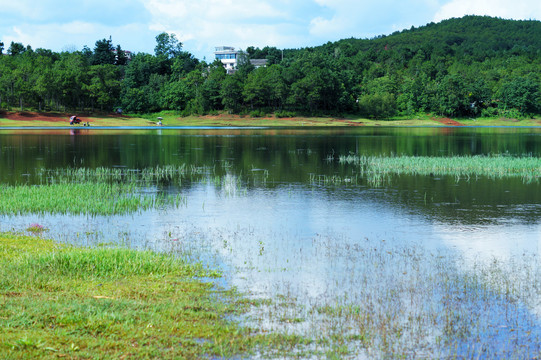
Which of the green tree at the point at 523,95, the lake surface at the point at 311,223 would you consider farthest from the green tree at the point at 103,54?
the lake surface at the point at 311,223

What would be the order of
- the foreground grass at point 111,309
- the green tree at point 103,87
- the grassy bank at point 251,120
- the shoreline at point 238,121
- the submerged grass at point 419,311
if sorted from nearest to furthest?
the foreground grass at point 111,309 < the submerged grass at point 419,311 < the shoreline at point 238,121 < the grassy bank at point 251,120 < the green tree at point 103,87

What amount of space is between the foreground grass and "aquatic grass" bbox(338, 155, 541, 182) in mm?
27018

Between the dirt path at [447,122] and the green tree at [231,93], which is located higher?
the green tree at [231,93]

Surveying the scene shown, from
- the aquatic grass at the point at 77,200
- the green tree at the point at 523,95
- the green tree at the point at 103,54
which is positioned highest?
the green tree at the point at 103,54

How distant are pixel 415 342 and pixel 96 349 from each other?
5906 mm

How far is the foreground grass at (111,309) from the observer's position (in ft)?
31.1

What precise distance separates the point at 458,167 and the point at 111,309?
35.5m

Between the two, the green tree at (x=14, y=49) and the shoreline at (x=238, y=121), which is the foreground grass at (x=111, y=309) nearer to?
the shoreline at (x=238, y=121)

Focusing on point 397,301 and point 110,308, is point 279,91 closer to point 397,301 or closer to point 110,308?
point 397,301

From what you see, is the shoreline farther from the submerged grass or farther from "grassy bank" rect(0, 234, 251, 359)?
"grassy bank" rect(0, 234, 251, 359)

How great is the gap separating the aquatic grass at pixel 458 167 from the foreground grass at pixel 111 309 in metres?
27.0

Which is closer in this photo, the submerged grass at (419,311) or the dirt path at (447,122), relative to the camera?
the submerged grass at (419,311)

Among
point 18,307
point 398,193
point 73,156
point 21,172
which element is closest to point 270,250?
point 18,307

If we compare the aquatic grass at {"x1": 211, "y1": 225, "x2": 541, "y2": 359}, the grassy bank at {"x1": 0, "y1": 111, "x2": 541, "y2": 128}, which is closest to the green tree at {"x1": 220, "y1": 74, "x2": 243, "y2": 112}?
the grassy bank at {"x1": 0, "y1": 111, "x2": 541, "y2": 128}
